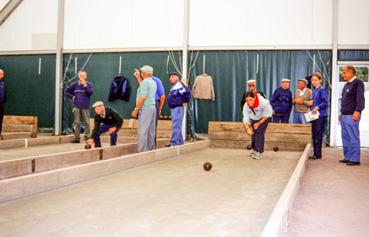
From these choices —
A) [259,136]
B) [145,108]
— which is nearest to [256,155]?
[259,136]

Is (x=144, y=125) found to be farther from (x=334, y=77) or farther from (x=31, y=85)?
(x=31, y=85)

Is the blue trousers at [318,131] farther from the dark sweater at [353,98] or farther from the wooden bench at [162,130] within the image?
the wooden bench at [162,130]

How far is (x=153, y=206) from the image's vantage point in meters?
2.80

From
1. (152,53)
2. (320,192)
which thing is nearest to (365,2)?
(152,53)

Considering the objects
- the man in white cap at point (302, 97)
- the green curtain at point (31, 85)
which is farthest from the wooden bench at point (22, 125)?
the man in white cap at point (302, 97)

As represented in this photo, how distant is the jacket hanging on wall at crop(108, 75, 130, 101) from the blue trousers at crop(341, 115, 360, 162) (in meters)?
5.45

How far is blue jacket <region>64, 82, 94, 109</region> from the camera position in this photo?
7.59 metres

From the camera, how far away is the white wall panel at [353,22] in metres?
8.55

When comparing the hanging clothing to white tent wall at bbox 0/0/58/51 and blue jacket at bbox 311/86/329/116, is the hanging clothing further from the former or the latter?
white tent wall at bbox 0/0/58/51

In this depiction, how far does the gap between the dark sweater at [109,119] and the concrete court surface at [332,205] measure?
246 cm

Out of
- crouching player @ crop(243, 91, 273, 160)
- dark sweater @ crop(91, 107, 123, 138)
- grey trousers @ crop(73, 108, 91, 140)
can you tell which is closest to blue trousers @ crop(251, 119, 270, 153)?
crouching player @ crop(243, 91, 273, 160)

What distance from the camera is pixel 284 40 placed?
897cm

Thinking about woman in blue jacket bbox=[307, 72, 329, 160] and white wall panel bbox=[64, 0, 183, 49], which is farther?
white wall panel bbox=[64, 0, 183, 49]

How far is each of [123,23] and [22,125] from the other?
3281 mm
